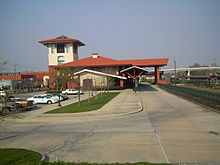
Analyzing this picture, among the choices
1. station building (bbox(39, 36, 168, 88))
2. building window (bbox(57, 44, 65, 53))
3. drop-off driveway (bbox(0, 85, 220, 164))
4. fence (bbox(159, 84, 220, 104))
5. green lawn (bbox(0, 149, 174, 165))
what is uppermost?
building window (bbox(57, 44, 65, 53))

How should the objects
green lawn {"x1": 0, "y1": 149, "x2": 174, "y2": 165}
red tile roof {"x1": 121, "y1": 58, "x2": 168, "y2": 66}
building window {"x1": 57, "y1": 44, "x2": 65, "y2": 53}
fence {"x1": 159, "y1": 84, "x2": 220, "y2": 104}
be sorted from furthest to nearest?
1. building window {"x1": 57, "y1": 44, "x2": 65, "y2": 53}
2. red tile roof {"x1": 121, "y1": 58, "x2": 168, "y2": 66}
3. fence {"x1": 159, "y1": 84, "x2": 220, "y2": 104}
4. green lawn {"x1": 0, "y1": 149, "x2": 174, "y2": 165}

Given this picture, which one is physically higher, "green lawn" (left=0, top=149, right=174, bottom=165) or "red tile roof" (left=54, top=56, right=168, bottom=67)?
"red tile roof" (left=54, top=56, right=168, bottom=67)

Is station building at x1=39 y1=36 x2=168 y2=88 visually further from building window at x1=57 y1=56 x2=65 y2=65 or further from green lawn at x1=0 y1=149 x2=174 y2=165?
green lawn at x1=0 y1=149 x2=174 y2=165

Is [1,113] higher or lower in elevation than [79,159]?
higher

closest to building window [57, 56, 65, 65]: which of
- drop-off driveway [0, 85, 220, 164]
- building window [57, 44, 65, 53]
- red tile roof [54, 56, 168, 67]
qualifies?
building window [57, 44, 65, 53]

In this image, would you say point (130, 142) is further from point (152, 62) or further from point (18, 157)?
point (152, 62)

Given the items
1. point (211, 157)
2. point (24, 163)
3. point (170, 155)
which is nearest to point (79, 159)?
point (24, 163)

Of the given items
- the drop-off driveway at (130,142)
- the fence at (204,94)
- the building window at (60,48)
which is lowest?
the drop-off driveway at (130,142)

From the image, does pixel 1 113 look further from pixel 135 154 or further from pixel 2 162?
pixel 135 154

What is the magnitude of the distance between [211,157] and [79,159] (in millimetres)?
4371

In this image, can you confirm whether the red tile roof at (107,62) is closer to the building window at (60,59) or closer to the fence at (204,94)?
the building window at (60,59)

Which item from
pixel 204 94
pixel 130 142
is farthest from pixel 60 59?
pixel 130 142

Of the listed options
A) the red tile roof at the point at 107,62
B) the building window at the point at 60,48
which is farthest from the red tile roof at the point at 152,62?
the building window at the point at 60,48

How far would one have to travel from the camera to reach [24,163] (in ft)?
20.5
